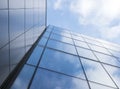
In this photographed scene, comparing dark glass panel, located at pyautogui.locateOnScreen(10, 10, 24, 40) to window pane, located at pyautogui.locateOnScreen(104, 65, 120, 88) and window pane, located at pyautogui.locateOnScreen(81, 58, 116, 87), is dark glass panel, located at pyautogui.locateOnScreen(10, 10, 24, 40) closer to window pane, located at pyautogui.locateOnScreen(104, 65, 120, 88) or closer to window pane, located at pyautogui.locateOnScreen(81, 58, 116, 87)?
window pane, located at pyautogui.locateOnScreen(81, 58, 116, 87)

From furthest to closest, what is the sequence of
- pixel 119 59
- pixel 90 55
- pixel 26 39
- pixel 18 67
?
pixel 119 59, pixel 90 55, pixel 26 39, pixel 18 67

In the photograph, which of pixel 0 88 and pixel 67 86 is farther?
pixel 67 86

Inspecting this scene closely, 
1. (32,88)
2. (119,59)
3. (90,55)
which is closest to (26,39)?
(90,55)

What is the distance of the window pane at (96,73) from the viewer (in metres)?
10.4

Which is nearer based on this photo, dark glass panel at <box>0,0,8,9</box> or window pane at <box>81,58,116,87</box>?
dark glass panel at <box>0,0,8,9</box>

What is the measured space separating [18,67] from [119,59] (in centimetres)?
858

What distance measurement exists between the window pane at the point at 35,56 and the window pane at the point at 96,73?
224 centimetres

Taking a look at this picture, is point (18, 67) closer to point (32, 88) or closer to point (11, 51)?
point (11, 51)

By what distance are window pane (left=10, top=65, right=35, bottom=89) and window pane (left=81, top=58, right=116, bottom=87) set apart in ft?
8.73

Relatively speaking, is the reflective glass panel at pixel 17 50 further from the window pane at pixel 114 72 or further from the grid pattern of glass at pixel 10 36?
the window pane at pixel 114 72

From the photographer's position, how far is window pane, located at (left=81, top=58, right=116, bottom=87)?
34.1 feet

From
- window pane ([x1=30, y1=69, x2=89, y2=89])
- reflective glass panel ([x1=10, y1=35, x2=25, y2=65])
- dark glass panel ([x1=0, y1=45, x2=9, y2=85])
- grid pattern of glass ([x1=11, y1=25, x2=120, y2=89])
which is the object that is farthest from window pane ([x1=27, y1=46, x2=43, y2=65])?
dark glass panel ([x1=0, y1=45, x2=9, y2=85])

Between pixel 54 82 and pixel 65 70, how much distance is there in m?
1.71

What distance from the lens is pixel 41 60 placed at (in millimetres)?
10602
